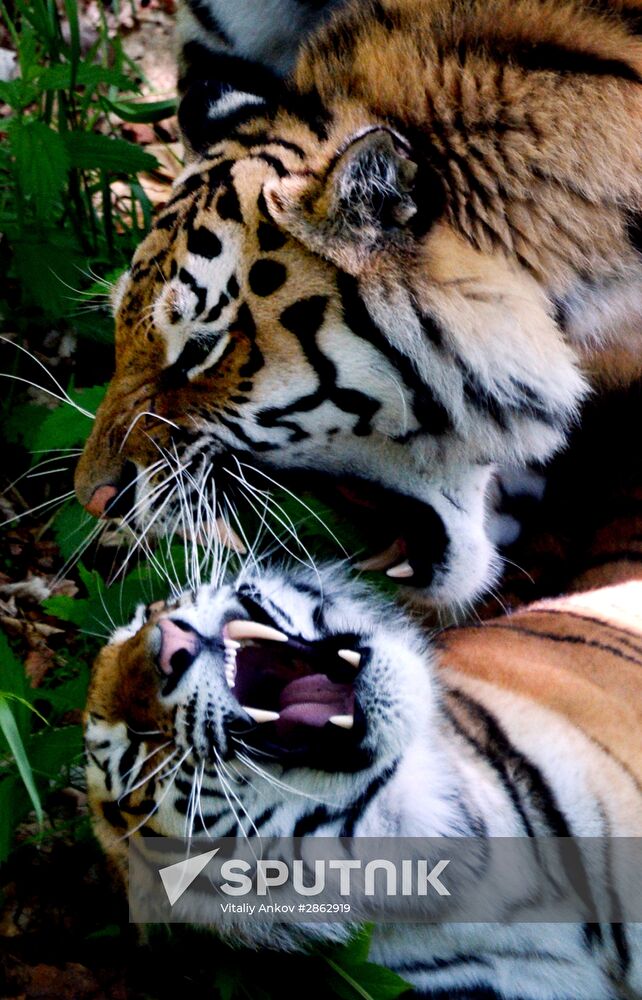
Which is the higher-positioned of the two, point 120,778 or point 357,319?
point 357,319

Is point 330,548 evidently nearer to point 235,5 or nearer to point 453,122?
point 453,122

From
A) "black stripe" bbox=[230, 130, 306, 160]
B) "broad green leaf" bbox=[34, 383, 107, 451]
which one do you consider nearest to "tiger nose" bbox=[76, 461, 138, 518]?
"broad green leaf" bbox=[34, 383, 107, 451]

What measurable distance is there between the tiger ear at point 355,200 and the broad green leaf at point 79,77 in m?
1.04

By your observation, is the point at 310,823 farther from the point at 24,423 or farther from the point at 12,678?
the point at 24,423

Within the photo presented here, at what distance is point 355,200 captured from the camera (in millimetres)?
1655

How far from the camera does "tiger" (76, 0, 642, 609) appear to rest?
170 cm

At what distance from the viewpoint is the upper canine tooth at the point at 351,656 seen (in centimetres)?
162

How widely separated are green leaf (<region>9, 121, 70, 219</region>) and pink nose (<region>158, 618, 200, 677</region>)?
1174 millimetres

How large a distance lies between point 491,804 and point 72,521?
1.06 m

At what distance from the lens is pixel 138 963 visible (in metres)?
1.84

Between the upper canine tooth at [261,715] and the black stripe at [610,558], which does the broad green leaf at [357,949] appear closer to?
the upper canine tooth at [261,715]

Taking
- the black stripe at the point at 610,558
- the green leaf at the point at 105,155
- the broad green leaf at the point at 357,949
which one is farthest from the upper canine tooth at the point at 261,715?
the green leaf at the point at 105,155

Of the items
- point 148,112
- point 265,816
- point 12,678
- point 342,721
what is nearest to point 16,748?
point 12,678

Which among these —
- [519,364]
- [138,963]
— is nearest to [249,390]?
[519,364]
